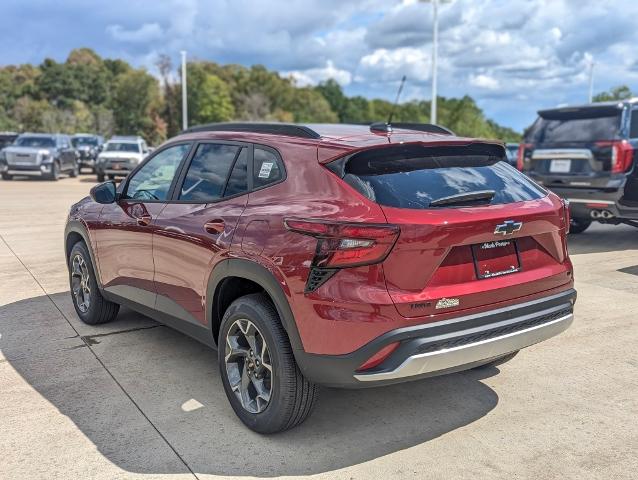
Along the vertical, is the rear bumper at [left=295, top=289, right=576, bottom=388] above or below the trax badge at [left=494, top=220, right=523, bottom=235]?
below

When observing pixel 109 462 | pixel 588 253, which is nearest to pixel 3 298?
pixel 109 462

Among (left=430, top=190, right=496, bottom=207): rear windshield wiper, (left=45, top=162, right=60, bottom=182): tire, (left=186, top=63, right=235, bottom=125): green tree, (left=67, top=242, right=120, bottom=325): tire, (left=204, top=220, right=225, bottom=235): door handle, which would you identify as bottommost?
(left=45, top=162, right=60, bottom=182): tire

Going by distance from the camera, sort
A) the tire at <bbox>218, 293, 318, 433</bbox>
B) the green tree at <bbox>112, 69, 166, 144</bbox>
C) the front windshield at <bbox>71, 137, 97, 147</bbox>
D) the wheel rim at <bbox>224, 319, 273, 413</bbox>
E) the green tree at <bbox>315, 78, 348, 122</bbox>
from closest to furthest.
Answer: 1. the tire at <bbox>218, 293, 318, 433</bbox>
2. the wheel rim at <bbox>224, 319, 273, 413</bbox>
3. the front windshield at <bbox>71, 137, 97, 147</bbox>
4. the green tree at <bbox>112, 69, 166, 144</bbox>
5. the green tree at <bbox>315, 78, 348, 122</bbox>

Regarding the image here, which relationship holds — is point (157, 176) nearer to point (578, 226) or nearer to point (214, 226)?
point (214, 226)

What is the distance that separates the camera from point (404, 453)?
3281 mm

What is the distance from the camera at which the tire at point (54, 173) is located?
912 inches

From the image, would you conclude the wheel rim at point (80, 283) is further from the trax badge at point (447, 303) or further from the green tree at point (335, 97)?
the green tree at point (335, 97)

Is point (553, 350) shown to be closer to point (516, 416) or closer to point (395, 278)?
point (516, 416)

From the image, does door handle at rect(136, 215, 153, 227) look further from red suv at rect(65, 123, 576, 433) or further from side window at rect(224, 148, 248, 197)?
side window at rect(224, 148, 248, 197)

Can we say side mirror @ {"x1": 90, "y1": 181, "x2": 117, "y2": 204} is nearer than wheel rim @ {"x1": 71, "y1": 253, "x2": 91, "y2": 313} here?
Yes

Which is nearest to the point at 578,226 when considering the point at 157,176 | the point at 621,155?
the point at 621,155

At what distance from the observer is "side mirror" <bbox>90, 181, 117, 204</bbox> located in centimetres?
486

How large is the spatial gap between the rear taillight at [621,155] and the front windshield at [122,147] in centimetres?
1933

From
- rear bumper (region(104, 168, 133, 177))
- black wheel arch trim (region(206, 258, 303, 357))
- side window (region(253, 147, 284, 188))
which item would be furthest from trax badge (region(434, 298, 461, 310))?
rear bumper (region(104, 168, 133, 177))
